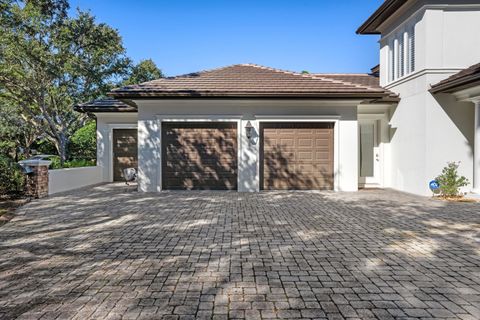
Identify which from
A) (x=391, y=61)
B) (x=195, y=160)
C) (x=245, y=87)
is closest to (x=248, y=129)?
(x=245, y=87)

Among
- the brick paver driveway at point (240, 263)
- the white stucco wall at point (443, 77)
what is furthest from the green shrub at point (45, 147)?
the white stucco wall at point (443, 77)

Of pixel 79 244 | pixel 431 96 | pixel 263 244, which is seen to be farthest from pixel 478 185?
pixel 79 244

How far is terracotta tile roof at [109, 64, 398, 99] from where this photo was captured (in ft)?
35.0

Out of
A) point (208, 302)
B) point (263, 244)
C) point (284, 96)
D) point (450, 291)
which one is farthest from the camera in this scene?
point (284, 96)

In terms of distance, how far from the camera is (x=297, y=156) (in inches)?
451

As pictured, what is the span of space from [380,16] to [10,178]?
1441 cm

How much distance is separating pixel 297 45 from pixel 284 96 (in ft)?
39.7

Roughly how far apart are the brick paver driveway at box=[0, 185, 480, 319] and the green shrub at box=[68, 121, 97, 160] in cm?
1400

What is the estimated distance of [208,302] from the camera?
121 inches

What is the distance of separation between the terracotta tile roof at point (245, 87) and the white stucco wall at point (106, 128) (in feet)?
10.9

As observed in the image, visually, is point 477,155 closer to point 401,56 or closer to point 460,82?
point 460,82

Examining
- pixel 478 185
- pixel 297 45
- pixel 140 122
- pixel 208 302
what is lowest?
pixel 208 302

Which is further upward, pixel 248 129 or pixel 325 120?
pixel 325 120

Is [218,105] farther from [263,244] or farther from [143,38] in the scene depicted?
[143,38]
